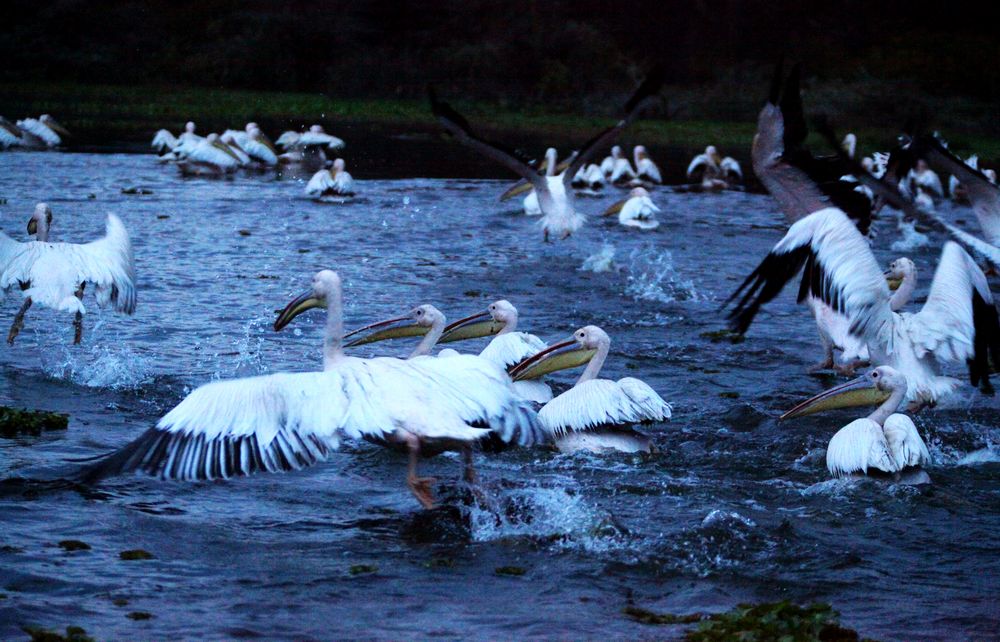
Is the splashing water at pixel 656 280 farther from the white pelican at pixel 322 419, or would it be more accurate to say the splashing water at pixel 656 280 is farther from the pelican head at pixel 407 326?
the white pelican at pixel 322 419

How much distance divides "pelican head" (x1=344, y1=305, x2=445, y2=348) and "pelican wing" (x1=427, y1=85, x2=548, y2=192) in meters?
3.56

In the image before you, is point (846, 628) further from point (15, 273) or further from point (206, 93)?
point (206, 93)

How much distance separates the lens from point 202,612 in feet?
11.4

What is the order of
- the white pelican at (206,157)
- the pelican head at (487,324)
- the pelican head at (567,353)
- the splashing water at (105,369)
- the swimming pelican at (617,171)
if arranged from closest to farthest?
1. the pelican head at (567,353)
2. the splashing water at (105,369)
3. the pelican head at (487,324)
4. the white pelican at (206,157)
5. the swimming pelican at (617,171)

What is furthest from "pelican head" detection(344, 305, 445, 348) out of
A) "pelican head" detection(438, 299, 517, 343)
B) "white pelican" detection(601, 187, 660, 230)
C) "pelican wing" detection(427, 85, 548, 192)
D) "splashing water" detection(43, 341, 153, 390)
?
"white pelican" detection(601, 187, 660, 230)

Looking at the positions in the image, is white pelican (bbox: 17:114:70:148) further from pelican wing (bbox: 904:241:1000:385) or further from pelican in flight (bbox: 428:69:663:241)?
pelican wing (bbox: 904:241:1000:385)

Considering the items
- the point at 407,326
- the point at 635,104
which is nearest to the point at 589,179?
the point at 635,104

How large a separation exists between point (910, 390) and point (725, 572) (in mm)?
2345

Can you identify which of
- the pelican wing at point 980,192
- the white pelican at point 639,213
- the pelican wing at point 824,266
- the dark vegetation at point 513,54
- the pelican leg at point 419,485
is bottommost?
the pelican leg at point 419,485

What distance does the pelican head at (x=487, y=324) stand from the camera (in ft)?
20.5

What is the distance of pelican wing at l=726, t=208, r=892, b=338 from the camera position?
526 cm

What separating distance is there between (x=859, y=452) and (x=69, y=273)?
380 cm

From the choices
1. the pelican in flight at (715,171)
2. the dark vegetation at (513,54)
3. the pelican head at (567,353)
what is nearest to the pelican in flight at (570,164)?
the pelican head at (567,353)

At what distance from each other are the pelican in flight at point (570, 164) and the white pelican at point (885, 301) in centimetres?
430
